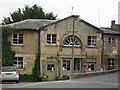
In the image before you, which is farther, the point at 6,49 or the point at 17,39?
the point at 17,39

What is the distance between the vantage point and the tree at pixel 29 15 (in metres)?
59.8

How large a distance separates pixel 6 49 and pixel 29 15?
83.8 ft

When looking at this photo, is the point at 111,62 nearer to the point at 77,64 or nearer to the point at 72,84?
the point at 77,64

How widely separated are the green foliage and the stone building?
621 mm

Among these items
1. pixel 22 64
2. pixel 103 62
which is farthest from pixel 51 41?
pixel 103 62

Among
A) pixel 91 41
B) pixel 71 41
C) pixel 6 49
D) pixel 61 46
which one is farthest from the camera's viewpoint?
pixel 91 41

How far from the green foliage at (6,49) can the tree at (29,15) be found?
23139 millimetres

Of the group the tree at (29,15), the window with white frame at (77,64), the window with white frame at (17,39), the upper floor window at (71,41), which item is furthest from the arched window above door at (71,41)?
the tree at (29,15)

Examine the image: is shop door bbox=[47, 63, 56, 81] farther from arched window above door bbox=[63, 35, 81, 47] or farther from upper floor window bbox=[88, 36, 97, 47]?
upper floor window bbox=[88, 36, 97, 47]

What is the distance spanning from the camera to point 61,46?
38188 millimetres

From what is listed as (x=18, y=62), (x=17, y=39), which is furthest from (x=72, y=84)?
(x=17, y=39)

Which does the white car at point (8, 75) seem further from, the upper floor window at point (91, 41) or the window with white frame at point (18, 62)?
the upper floor window at point (91, 41)

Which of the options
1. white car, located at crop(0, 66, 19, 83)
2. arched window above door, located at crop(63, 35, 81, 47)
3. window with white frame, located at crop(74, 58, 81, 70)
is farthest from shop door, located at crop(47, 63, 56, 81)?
white car, located at crop(0, 66, 19, 83)

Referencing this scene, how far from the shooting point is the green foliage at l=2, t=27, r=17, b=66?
1415 inches
